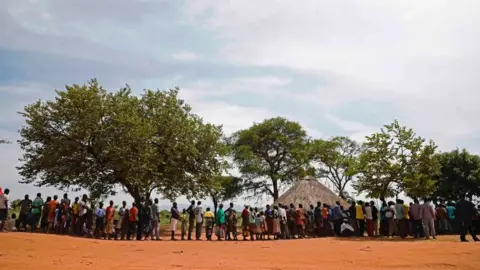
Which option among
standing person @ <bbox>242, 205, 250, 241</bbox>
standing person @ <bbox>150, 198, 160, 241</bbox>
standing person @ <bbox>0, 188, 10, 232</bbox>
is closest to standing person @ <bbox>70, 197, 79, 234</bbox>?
standing person @ <bbox>0, 188, 10, 232</bbox>

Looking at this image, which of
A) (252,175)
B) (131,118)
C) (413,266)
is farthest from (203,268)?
(252,175)

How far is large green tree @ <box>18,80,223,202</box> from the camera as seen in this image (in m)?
22.5

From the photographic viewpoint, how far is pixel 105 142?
22.5m

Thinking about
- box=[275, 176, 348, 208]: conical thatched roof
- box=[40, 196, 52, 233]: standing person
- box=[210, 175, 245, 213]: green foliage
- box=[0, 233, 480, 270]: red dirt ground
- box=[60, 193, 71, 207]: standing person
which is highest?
box=[210, 175, 245, 213]: green foliage

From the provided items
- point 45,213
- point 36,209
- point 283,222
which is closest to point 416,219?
point 283,222

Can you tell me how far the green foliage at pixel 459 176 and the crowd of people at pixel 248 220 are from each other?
53.1ft

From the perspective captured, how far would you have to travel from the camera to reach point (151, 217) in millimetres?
19406

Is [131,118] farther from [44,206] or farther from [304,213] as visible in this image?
[304,213]

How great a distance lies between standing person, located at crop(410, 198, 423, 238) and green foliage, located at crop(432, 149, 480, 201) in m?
19.2

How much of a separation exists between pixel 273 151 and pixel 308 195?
656 inches

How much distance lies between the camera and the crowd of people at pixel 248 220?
1839cm

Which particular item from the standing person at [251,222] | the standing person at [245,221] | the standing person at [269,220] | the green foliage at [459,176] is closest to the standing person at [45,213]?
the standing person at [245,221]

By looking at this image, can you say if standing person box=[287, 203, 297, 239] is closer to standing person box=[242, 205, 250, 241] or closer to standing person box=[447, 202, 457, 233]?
standing person box=[242, 205, 250, 241]

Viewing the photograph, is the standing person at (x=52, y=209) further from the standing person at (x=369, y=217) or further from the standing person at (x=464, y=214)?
the standing person at (x=464, y=214)
